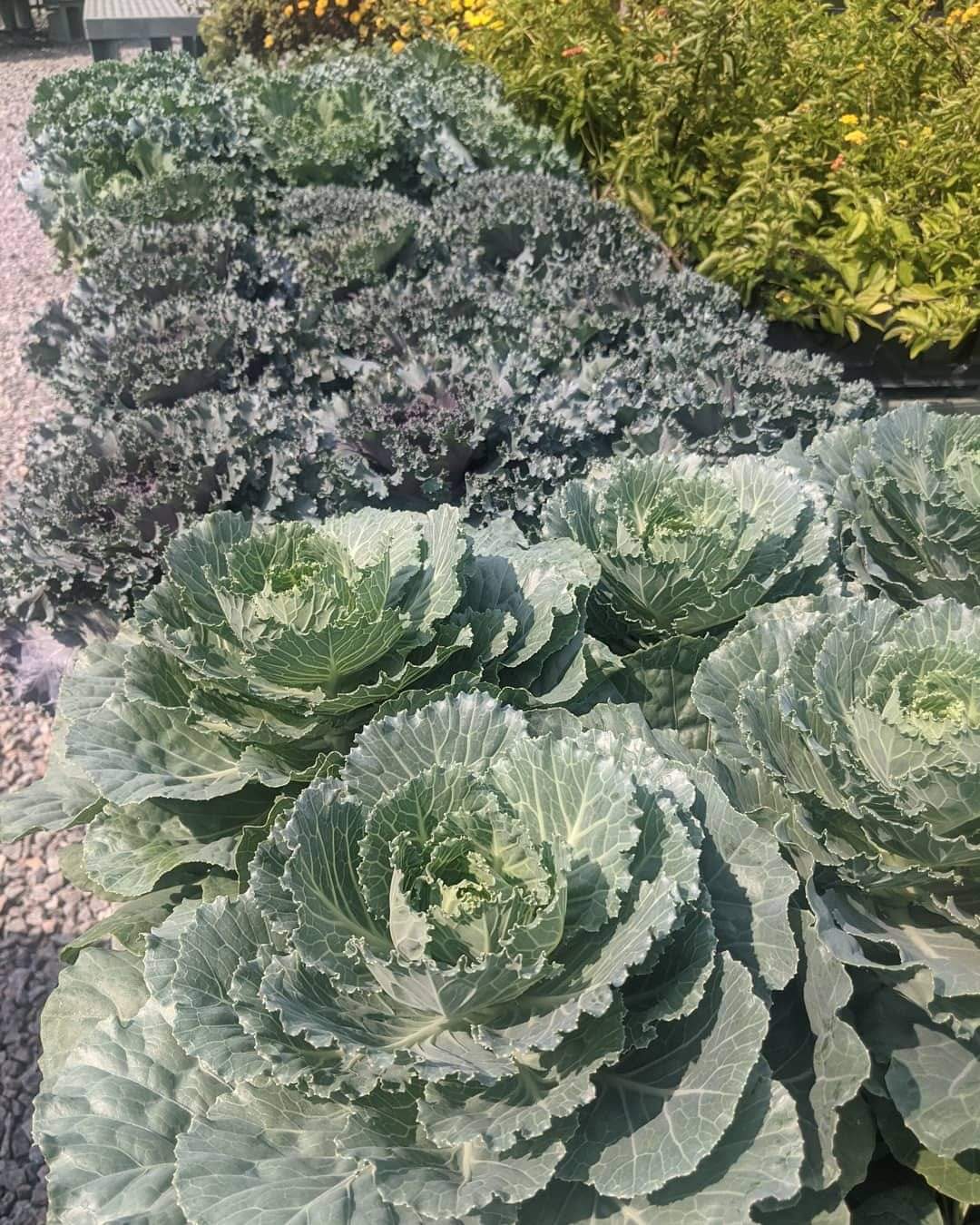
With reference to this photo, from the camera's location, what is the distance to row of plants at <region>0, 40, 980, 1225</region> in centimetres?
119

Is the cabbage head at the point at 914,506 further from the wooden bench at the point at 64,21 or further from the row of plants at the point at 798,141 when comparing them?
the wooden bench at the point at 64,21

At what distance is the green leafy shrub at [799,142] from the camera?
3.93 m

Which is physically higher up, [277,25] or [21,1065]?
[277,25]

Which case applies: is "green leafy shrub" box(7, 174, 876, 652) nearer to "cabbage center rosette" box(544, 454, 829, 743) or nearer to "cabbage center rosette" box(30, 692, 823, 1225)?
"cabbage center rosette" box(544, 454, 829, 743)

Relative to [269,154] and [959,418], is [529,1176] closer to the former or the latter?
[959,418]

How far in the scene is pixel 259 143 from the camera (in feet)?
18.3

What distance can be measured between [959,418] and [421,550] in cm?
132

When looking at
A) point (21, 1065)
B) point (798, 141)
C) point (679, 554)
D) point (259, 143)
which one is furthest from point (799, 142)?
point (21, 1065)

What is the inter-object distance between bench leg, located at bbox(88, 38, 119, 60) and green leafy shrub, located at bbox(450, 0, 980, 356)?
18.2ft

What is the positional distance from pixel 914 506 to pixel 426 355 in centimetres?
187

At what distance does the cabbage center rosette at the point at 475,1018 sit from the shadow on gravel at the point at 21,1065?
1.32 m

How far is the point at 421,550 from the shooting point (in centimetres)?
183

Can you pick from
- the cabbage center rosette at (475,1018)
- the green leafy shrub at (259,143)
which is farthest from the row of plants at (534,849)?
the green leafy shrub at (259,143)

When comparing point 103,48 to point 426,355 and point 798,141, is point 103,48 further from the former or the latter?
point 426,355
